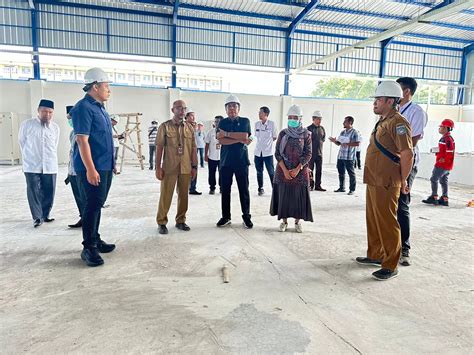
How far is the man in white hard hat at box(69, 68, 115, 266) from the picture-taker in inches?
115

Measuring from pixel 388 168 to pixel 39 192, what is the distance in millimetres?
3898

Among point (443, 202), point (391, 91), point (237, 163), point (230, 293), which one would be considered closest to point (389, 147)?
point (391, 91)

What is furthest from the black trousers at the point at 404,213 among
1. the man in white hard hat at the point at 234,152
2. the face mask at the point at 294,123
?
the man in white hard hat at the point at 234,152

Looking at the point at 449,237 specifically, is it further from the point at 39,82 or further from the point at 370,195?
the point at 39,82

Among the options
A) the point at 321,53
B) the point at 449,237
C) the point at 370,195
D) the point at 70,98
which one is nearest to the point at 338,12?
the point at 321,53

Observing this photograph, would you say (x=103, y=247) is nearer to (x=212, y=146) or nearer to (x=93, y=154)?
(x=93, y=154)

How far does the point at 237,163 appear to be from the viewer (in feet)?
13.8

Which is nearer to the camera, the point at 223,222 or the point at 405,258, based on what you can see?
the point at 405,258

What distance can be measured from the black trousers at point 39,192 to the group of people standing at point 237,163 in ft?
0.04

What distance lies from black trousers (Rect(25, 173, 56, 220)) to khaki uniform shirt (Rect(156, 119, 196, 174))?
1.51 metres

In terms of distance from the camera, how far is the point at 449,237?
415 centimetres

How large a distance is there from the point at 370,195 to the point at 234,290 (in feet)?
4.50

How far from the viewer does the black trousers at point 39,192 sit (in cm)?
419

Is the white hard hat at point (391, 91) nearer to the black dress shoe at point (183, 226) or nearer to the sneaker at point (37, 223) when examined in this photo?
the black dress shoe at point (183, 226)
